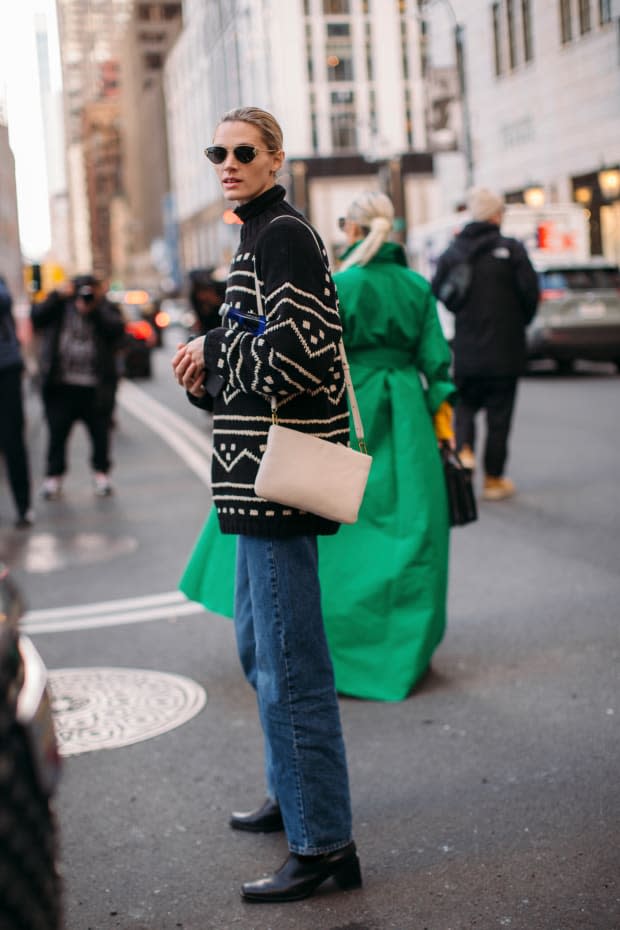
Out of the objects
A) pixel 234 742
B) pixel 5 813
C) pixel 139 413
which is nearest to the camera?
pixel 5 813

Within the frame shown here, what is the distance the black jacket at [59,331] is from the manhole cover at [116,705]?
571cm

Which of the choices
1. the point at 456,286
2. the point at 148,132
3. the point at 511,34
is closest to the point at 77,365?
the point at 456,286

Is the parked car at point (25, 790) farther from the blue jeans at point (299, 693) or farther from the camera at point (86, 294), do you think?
the camera at point (86, 294)

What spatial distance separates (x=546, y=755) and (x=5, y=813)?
9.10 feet

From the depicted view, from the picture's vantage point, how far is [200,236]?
12044 cm

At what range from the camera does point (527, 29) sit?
1518 inches

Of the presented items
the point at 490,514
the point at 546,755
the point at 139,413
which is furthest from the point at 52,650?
the point at 139,413

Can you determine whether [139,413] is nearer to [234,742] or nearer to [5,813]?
[234,742]

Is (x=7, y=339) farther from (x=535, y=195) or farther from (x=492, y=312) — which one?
(x=535, y=195)

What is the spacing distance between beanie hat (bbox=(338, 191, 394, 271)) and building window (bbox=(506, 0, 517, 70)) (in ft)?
119

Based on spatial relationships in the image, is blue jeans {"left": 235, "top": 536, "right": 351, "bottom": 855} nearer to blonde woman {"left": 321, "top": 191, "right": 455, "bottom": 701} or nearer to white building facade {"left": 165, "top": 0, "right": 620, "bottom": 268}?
blonde woman {"left": 321, "top": 191, "right": 455, "bottom": 701}

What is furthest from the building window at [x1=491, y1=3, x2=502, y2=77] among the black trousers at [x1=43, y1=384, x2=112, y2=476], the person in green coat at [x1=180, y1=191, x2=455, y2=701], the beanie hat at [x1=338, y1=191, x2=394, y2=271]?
the person in green coat at [x1=180, y1=191, x2=455, y2=701]

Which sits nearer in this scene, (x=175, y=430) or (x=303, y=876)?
(x=303, y=876)

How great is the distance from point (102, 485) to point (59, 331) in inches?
53.3
